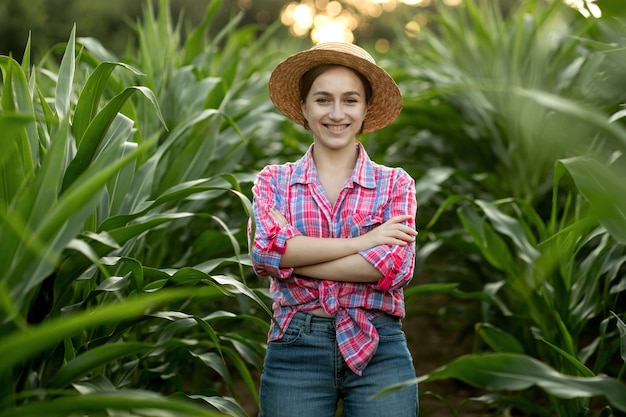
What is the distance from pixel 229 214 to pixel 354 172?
1.29 meters

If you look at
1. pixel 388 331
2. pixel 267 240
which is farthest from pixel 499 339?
pixel 267 240

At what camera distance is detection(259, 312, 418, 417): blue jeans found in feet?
4.90

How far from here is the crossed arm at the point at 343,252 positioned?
4.83ft

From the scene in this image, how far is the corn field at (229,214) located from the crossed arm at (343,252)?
122 millimetres

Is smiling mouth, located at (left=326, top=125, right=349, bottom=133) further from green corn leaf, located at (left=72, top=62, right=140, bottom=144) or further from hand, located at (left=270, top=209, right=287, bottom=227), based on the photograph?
green corn leaf, located at (left=72, top=62, right=140, bottom=144)

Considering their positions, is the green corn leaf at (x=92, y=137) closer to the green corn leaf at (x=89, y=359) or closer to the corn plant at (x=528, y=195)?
the green corn leaf at (x=89, y=359)

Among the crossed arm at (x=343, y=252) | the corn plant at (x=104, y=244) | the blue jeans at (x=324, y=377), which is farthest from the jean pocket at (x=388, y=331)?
the corn plant at (x=104, y=244)

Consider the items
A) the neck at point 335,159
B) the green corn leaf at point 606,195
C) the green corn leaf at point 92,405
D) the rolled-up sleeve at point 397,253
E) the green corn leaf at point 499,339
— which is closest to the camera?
the green corn leaf at point 92,405

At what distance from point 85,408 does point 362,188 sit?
73 cm

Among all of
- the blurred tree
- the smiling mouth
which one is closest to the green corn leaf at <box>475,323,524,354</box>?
the smiling mouth

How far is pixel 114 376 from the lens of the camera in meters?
1.79

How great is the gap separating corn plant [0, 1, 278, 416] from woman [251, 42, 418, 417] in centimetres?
9

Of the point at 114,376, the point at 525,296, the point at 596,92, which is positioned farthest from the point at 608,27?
the point at 114,376

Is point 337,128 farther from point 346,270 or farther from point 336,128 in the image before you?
point 346,270
